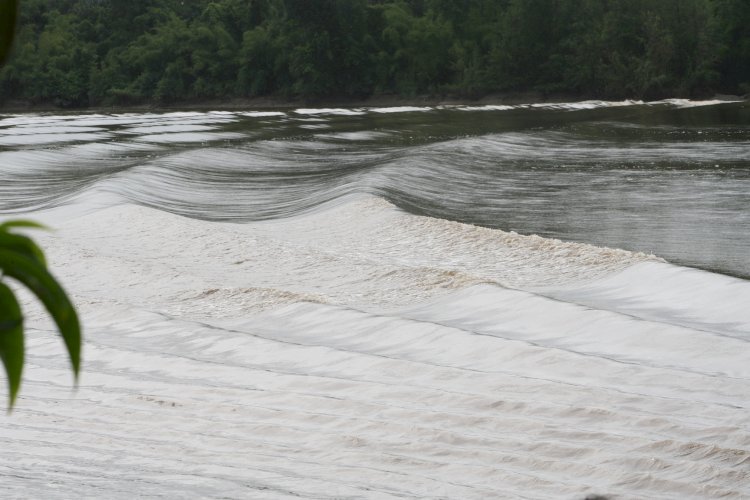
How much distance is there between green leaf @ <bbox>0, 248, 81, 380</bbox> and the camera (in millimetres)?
852

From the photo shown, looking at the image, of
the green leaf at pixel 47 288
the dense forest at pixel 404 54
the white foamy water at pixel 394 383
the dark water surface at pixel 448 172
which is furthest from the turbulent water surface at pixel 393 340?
the dense forest at pixel 404 54

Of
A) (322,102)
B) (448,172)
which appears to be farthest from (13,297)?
(322,102)

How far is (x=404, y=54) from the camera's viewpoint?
237 feet

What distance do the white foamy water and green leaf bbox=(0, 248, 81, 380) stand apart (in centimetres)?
562

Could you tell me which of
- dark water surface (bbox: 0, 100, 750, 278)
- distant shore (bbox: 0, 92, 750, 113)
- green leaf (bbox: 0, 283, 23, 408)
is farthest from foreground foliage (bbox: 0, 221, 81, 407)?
distant shore (bbox: 0, 92, 750, 113)

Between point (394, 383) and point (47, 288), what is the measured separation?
7747mm

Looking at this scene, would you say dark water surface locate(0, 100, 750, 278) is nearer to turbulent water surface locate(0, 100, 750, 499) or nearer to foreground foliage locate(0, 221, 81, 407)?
turbulent water surface locate(0, 100, 750, 499)

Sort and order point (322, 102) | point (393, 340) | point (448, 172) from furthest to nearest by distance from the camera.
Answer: point (322, 102) → point (448, 172) → point (393, 340)

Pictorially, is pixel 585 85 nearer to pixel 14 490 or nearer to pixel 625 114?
pixel 625 114

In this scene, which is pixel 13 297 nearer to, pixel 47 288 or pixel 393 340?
pixel 47 288

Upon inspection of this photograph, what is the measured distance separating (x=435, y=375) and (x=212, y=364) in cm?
200

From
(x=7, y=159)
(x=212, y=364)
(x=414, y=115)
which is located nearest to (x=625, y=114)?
(x=414, y=115)

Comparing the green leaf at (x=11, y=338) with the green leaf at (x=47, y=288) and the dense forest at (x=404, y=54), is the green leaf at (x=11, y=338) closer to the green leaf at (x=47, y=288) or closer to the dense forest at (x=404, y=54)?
the green leaf at (x=47, y=288)

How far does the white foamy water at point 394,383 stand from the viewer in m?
6.67
